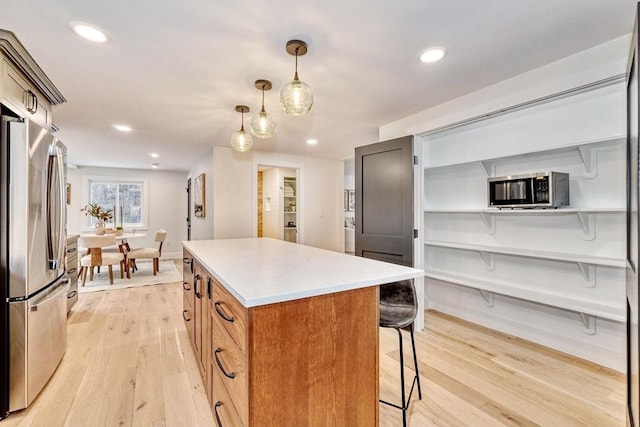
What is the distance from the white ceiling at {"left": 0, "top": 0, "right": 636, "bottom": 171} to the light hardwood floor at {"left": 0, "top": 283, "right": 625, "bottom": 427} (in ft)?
7.47

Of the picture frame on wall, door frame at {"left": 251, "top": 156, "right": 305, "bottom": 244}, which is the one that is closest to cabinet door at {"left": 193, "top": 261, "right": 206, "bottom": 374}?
door frame at {"left": 251, "top": 156, "right": 305, "bottom": 244}

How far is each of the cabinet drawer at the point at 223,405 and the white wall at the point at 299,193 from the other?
3.25 m

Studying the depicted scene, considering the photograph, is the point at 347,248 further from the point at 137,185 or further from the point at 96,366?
the point at 96,366

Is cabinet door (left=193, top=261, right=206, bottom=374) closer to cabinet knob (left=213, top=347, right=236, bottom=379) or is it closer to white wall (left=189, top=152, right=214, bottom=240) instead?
cabinet knob (left=213, top=347, right=236, bottom=379)

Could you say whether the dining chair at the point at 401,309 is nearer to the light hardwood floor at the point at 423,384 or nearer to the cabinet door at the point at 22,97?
the light hardwood floor at the point at 423,384

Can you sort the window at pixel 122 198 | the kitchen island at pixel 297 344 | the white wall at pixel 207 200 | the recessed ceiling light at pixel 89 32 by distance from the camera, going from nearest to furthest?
the kitchen island at pixel 297 344, the recessed ceiling light at pixel 89 32, the white wall at pixel 207 200, the window at pixel 122 198

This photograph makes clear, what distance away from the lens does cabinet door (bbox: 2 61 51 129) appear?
1.85m

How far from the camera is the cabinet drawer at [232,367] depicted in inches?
42.9

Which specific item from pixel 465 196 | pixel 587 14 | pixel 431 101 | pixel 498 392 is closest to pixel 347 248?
pixel 465 196

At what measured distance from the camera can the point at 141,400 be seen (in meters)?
1.92

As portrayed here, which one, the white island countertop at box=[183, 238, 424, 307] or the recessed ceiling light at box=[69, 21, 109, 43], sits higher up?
the recessed ceiling light at box=[69, 21, 109, 43]

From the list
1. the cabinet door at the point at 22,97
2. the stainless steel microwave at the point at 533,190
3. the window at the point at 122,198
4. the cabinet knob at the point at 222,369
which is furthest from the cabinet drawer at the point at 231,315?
the window at the point at 122,198

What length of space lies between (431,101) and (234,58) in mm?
1871

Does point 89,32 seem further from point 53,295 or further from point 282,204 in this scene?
point 282,204
